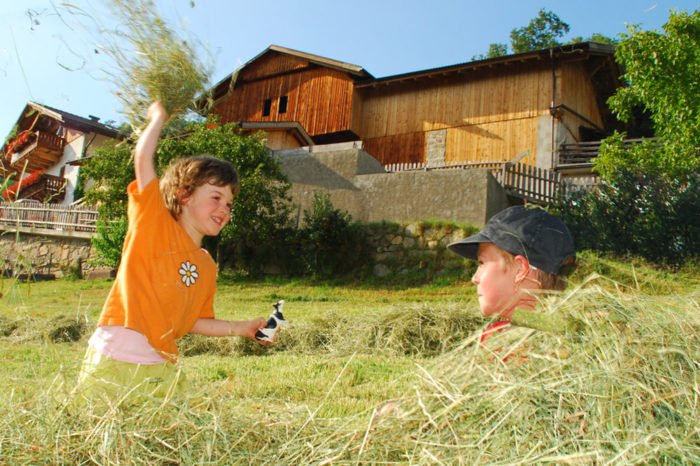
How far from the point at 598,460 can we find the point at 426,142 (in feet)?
71.3

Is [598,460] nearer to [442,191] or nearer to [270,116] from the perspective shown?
[442,191]

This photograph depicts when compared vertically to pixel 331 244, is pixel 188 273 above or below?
below

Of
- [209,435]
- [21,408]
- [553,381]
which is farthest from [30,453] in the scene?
[553,381]

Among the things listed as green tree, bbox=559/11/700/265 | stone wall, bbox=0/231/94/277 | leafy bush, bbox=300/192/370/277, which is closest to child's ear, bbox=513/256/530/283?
green tree, bbox=559/11/700/265

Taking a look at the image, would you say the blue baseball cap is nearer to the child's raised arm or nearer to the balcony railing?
the child's raised arm

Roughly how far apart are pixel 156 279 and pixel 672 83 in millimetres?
12395

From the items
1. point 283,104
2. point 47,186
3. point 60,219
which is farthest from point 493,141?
point 47,186

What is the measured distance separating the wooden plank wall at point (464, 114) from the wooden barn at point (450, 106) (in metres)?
0.04

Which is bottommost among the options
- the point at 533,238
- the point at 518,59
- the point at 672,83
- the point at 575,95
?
the point at 533,238

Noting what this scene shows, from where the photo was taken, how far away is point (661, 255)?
11.7 meters

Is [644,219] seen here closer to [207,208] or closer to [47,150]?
[207,208]

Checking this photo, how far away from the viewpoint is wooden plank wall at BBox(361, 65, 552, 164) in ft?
68.4

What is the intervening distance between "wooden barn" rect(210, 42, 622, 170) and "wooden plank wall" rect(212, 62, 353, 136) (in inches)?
1.8

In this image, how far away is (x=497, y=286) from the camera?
2254 millimetres
